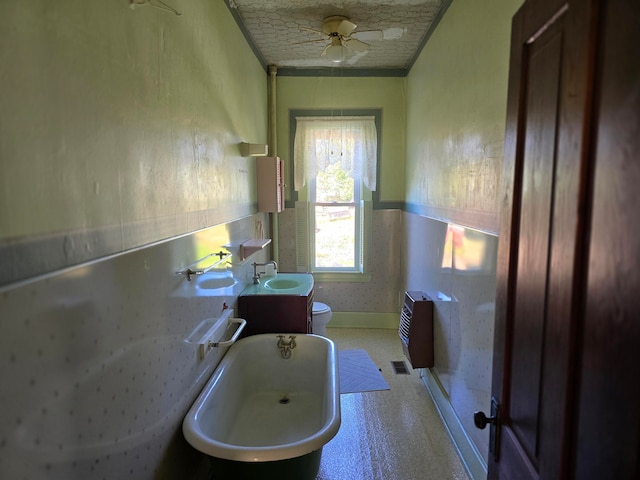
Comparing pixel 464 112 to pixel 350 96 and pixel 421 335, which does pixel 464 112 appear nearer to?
pixel 421 335

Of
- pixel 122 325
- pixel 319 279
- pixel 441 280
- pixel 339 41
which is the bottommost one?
pixel 319 279


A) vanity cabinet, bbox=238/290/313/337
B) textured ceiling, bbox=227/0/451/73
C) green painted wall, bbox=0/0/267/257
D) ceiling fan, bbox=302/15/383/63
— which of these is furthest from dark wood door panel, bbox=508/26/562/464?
ceiling fan, bbox=302/15/383/63

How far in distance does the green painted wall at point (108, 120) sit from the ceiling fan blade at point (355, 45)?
125 cm

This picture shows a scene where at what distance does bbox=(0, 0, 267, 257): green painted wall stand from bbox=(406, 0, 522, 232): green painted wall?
1463mm

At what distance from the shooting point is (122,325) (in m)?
1.20

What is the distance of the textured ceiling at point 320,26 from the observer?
8.79ft

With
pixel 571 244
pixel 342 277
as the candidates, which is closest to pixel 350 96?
pixel 342 277

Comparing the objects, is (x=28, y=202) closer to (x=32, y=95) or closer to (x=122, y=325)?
(x=32, y=95)

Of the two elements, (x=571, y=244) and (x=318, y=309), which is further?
(x=318, y=309)

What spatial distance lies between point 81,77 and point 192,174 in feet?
2.82

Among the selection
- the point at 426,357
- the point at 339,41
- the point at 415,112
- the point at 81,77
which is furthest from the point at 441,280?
the point at 81,77

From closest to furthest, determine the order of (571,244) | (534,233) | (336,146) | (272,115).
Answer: (571,244), (534,233), (272,115), (336,146)

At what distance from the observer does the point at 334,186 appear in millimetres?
4250

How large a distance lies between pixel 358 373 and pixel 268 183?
184cm
